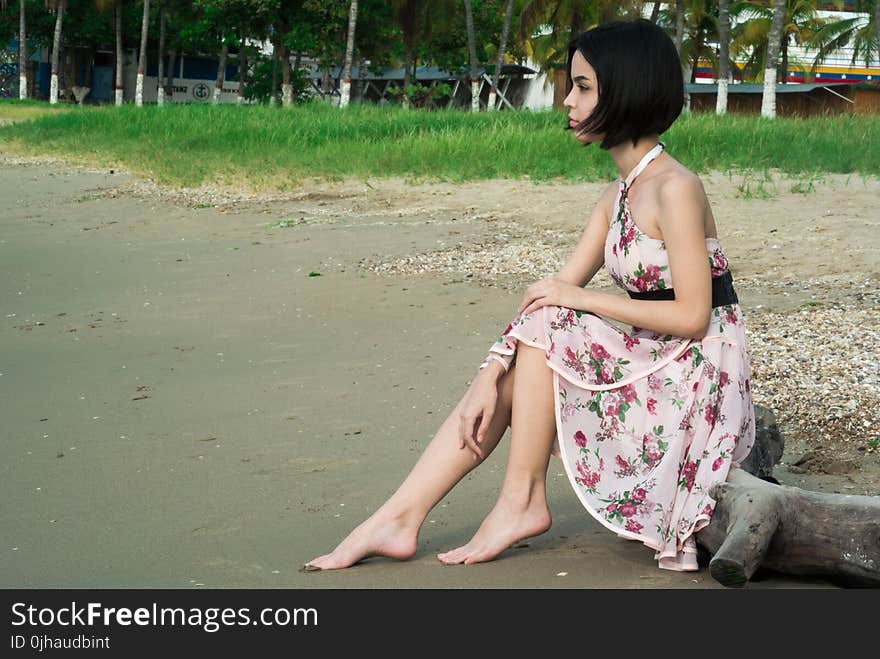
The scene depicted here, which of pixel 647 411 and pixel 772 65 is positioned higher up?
pixel 772 65

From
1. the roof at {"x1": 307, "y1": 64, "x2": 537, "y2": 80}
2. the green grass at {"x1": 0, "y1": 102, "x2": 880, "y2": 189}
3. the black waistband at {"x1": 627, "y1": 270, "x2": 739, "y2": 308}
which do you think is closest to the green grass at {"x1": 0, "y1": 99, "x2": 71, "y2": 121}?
the roof at {"x1": 307, "y1": 64, "x2": 537, "y2": 80}

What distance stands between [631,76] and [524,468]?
3.23 ft

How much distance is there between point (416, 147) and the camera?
14391 millimetres

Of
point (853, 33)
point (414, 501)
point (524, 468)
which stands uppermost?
point (853, 33)

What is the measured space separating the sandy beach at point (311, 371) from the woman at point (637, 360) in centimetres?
22

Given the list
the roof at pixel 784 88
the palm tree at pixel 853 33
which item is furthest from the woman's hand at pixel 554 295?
the palm tree at pixel 853 33

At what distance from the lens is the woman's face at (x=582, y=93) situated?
2.89 metres

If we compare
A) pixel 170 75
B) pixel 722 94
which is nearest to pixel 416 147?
pixel 722 94

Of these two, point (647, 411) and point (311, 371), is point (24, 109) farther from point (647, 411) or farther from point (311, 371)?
point (647, 411)

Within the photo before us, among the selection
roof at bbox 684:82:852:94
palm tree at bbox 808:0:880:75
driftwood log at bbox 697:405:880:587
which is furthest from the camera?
palm tree at bbox 808:0:880:75

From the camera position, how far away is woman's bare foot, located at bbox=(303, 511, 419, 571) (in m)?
3.02

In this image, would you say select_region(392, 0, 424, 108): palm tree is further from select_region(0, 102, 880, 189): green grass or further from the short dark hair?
the short dark hair

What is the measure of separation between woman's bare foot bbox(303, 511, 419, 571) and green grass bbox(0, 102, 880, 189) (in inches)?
303
